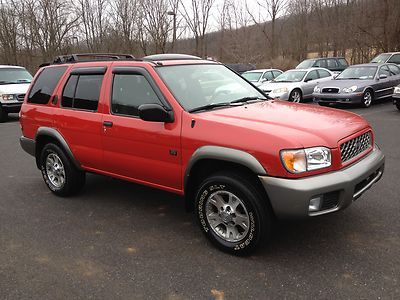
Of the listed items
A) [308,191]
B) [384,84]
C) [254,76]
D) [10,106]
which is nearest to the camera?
[308,191]

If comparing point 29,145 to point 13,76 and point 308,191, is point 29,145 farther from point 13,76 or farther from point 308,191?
point 13,76

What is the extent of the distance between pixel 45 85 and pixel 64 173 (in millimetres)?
1239

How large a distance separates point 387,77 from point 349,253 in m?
12.3

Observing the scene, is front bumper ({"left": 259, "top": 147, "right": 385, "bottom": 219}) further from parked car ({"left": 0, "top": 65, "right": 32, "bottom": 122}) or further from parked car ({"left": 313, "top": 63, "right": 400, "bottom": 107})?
parked car ({"left": 0, "top": 65, "right": 32, "bottom": 122})

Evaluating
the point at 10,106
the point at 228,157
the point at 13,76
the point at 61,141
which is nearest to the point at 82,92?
the point at 61,141

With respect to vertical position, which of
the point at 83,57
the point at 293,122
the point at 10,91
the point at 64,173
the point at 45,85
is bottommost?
the point at 64,173

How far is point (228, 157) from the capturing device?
334 cm

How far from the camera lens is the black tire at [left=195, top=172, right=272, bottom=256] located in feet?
10.8

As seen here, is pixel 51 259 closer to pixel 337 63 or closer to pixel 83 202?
pixel 83 202

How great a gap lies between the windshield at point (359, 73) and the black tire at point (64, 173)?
11.6 m

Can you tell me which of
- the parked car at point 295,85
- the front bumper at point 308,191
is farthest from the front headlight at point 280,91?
the front bumper at point 308,191

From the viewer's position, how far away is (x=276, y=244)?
3.71m

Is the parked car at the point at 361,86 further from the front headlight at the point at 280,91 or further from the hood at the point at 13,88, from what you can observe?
the hood at the point at 13,88

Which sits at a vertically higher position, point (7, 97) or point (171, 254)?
point (7, 97)
